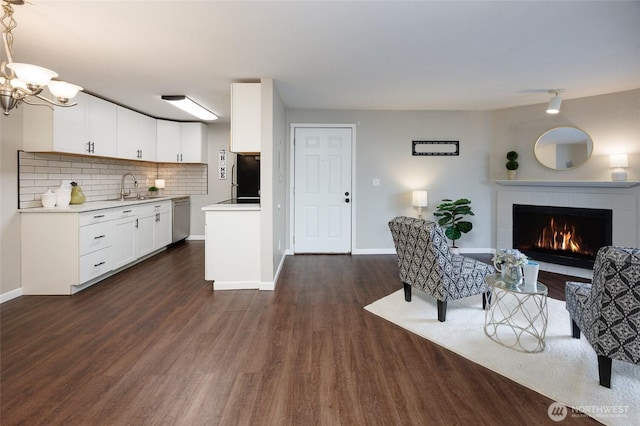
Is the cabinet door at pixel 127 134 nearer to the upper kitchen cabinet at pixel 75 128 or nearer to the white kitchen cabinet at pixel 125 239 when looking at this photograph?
the upper kitchen cabinet at pixel 75 128

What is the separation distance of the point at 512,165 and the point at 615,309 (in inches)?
134

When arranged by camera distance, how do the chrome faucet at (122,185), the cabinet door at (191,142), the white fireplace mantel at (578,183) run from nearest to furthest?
the white fireplace mantel at (578,183) → the chrome faucet at (122,185) → the cabinet door at (191,142)

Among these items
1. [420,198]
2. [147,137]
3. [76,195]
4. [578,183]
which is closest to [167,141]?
[147,137]

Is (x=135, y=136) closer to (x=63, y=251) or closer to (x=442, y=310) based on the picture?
(x=63, y=251)

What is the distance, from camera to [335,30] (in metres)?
2.37

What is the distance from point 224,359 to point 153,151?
453 centimetres

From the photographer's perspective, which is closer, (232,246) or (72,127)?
(232,246)

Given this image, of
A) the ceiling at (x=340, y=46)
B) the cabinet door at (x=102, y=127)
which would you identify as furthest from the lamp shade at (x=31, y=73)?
the cabinet door at (x=102, y=127)

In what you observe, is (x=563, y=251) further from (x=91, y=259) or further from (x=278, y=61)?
(x=91, y=259)

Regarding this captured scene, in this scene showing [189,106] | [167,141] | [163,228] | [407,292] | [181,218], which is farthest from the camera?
[181,218]

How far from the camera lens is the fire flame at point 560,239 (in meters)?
4.14

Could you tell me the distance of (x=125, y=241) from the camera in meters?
4.14

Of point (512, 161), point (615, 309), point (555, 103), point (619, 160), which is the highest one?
point (555, 103)

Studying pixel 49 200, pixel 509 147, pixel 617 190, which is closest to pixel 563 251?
pixel 617 190
